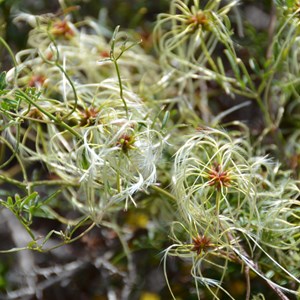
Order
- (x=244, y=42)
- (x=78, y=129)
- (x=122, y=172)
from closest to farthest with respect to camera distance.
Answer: (x=122, y=172) < (x=78, y=129) < (x=244, y=42)

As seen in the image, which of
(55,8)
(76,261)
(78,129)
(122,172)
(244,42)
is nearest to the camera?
(122,172)

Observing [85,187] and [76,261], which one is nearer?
[85,187]

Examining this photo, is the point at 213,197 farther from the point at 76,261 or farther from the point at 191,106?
the point at 76,261

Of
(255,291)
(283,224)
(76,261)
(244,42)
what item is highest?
(244,42)

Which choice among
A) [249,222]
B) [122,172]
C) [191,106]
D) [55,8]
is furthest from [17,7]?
[249,222]

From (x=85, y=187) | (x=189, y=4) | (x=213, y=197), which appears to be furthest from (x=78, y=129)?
(x=189, y=4)

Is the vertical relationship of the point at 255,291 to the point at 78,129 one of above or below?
below
